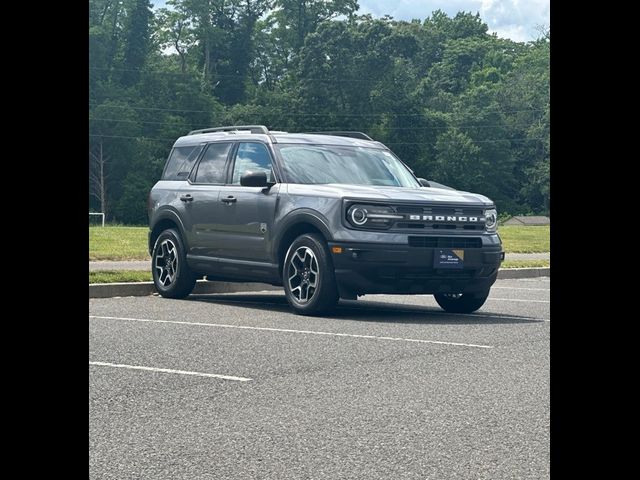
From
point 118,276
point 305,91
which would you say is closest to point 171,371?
point 118,276

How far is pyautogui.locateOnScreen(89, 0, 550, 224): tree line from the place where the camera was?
84375 millimetres

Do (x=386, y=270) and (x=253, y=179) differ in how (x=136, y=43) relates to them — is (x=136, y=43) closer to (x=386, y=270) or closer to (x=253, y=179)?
(x=253, y=179)

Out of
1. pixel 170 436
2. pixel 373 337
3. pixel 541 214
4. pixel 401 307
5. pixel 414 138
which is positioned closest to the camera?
pixel 170 436

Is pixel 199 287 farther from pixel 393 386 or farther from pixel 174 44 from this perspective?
pixel 174 44

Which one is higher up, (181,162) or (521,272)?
(181,162)

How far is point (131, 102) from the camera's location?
8669 centimetres

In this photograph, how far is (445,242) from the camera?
10.9m

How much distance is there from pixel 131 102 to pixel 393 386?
270 ft

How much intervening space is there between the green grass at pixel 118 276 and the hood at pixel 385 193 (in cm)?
339

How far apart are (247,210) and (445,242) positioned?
7.51 ft

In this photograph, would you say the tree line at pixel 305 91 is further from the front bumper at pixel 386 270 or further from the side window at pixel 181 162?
the front bumper at pixel 386 270

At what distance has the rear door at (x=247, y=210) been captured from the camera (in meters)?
11.7

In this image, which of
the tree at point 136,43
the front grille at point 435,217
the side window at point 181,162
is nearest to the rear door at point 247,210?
the side window at point 181,162
